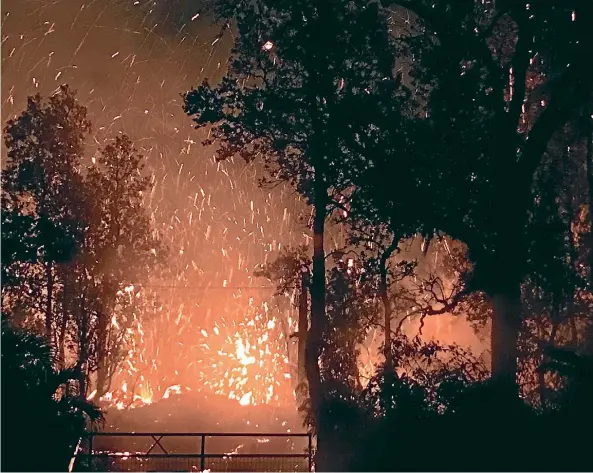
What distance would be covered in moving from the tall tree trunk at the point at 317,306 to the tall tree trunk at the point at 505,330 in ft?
25.3

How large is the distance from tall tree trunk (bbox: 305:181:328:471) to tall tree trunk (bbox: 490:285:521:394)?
303 inches

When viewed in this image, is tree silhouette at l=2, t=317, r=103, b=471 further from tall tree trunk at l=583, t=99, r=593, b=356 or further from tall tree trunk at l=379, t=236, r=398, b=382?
tall tree trunk at l=583, t=99, r=593, b=356

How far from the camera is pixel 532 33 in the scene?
16.7m

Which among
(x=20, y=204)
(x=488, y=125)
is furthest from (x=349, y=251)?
(x=20, y=204)

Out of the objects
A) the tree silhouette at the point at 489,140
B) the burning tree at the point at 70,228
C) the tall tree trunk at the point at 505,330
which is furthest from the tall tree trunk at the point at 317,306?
the burning tree at the point at 70,228

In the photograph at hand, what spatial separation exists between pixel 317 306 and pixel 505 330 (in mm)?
8117

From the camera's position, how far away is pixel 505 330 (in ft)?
54.2

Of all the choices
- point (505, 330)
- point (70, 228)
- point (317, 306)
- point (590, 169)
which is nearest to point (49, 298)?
point (70, 228)

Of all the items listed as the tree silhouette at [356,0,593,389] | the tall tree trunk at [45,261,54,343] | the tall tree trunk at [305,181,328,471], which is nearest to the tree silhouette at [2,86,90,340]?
the tall tree trunk at [45,261,54,343]

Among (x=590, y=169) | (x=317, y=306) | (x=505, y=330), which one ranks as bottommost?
(x=505, y=330)

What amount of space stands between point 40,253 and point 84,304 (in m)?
3.60

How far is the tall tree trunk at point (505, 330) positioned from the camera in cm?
1631

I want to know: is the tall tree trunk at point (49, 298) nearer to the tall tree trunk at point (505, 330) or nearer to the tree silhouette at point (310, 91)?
the tree silhouette at point (310, 91)

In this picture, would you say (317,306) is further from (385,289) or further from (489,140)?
(489,140)
